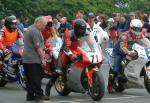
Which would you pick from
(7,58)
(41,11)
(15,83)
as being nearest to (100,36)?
(15,83)

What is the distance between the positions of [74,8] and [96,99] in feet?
138

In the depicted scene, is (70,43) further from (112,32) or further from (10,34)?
(112,32)

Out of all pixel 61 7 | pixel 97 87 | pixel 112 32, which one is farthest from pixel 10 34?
pixel 61 7

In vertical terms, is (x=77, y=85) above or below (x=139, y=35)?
below

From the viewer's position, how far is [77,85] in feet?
42.5

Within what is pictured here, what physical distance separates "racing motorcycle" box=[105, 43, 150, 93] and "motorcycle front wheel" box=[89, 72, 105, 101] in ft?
4.55

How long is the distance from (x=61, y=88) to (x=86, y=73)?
4.23ft

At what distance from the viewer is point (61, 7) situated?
53.5m

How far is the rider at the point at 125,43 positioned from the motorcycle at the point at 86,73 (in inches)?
47.0

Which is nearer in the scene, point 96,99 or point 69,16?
point 96,99

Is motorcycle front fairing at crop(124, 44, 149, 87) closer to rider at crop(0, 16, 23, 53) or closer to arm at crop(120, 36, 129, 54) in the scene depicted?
arm at crop(120, 36, 129, 54)

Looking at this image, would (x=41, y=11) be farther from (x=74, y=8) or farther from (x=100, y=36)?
(x=100, y=36)

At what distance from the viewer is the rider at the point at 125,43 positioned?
13898mm

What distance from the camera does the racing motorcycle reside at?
1351 centimetres
